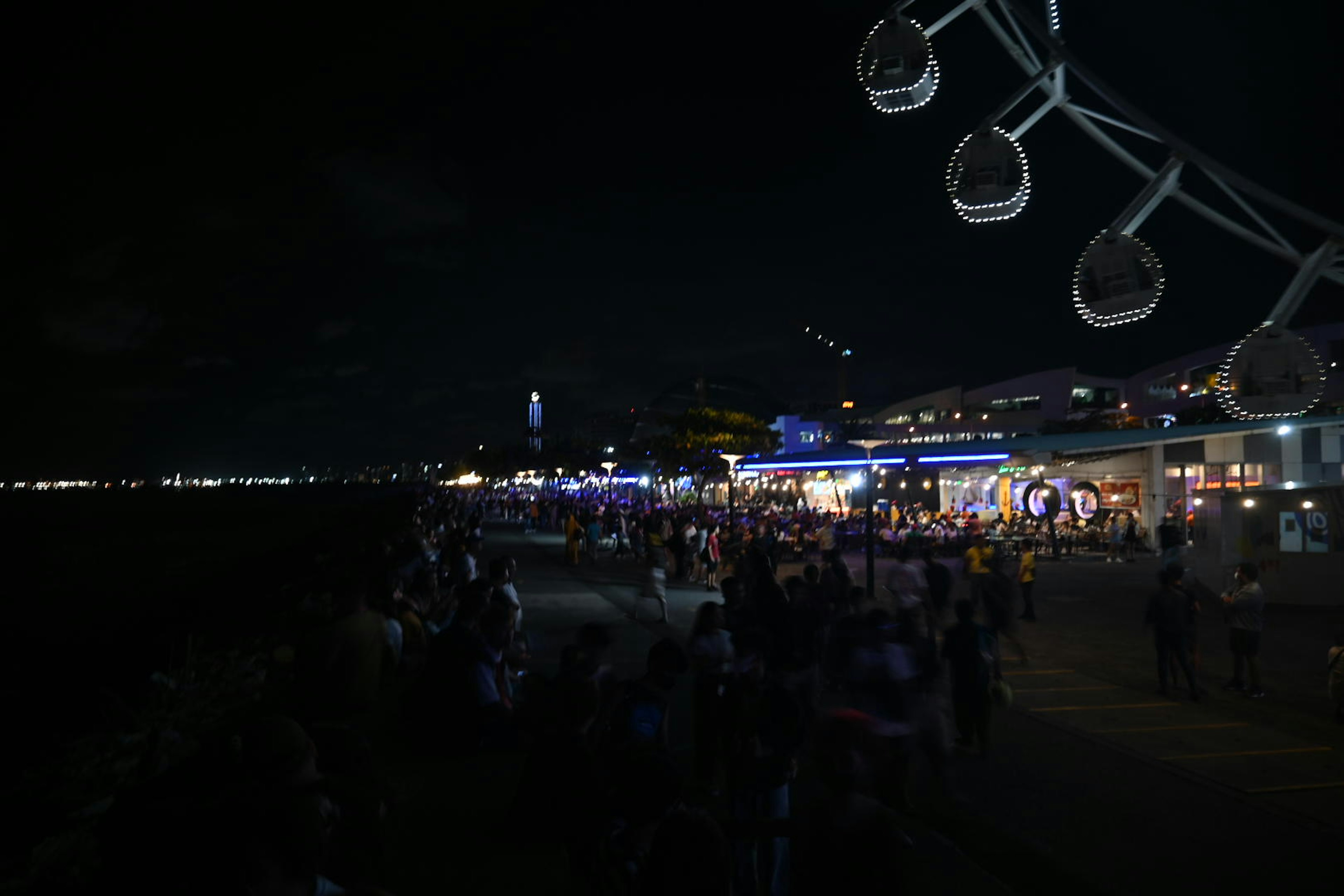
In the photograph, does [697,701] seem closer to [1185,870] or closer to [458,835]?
[458,835]

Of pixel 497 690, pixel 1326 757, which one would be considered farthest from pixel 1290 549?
pixel 497 690

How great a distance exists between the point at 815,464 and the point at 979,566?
23.3 meters

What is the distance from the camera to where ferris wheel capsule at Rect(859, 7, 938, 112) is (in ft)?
23.9

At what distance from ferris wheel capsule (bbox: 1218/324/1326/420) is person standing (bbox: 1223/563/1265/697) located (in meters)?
5.04

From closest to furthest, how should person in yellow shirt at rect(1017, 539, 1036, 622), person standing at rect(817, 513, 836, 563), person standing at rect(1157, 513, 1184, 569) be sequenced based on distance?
person standing at rect(1157, 513, 1184, 569)
person in yellow shirt at rect(1017, 539, 1036, 622)
person standing at rect(817, 513, 836, 563)

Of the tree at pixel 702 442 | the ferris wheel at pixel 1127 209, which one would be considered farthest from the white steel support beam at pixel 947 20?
the tree at pixel 702 442

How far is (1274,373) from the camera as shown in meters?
4.55

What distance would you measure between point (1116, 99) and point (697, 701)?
5115 millimetres

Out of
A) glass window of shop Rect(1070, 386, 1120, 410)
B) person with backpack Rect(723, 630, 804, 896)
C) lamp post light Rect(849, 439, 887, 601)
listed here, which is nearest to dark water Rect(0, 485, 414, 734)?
person with backpack Rect(723, 630, 804, 896)

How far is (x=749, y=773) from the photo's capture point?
408cm

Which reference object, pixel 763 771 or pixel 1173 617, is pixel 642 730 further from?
pixel 1173 617

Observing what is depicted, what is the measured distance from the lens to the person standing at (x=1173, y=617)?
28.4 feet

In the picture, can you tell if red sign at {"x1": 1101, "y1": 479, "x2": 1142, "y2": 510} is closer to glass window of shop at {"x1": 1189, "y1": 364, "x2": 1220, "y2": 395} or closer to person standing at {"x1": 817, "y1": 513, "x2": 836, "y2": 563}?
person standing at {"x1": 817, "y1": 513, "x2": 836, "y2": 563}

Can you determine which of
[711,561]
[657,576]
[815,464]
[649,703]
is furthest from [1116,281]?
[815,464]
